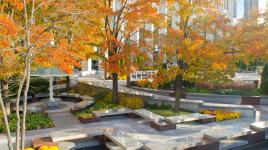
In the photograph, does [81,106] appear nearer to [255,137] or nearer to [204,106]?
[204,106]

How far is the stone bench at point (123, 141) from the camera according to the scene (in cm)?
1046

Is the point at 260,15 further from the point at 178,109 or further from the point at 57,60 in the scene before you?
the point at 57,60

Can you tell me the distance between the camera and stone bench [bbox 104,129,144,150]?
412 inches

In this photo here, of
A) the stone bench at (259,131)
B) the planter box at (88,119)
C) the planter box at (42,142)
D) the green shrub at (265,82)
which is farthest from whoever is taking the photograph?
the green shrub at (265,82)

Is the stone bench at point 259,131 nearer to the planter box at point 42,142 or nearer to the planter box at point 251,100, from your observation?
the planter box at point 251,100

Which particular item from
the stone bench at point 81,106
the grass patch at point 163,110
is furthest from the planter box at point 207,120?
the stone bench at point 81,106

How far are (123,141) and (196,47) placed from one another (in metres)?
6.13

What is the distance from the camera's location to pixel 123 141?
35.9 ft

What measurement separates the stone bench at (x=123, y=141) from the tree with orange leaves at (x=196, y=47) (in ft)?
14.6

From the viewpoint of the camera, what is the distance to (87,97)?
20.1m

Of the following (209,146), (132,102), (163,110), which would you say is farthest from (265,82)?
(209,146)

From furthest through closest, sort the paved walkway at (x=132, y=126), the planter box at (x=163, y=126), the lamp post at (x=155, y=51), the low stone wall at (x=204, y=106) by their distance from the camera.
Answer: the low stone wall at (x=204, y=106) → the lamp post at (x=155, y=51) → the planter box at (x=163, y=126) → the paved walkway at (x=132, y=126)

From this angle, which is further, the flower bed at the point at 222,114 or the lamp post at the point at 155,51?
the flower bed at the point at 222,114

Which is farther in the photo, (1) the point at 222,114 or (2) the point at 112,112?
(1) the point at 222,114
